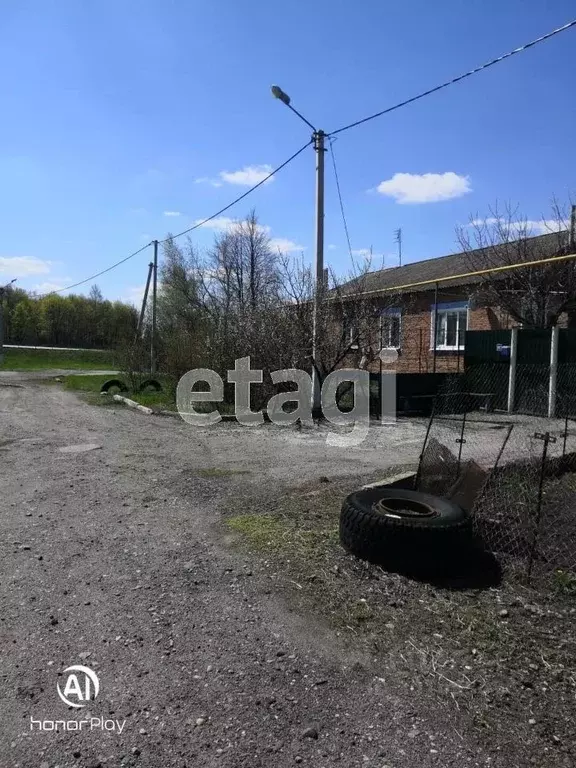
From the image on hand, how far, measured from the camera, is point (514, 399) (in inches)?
476

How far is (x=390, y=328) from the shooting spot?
13312mm

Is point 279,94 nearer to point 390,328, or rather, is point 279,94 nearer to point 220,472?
point 390,328

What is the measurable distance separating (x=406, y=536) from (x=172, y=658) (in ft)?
5.75

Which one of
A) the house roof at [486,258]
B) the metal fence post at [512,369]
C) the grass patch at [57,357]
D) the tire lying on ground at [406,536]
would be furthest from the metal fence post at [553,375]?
the grass patch at [57,357]

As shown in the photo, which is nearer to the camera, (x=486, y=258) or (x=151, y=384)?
(x=486, y=258)

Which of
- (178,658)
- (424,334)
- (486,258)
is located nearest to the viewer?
(178,658)

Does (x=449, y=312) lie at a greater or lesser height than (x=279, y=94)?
lesser

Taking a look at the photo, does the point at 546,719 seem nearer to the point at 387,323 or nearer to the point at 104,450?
the point at 104,450

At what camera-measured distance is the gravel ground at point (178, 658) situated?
2152mm

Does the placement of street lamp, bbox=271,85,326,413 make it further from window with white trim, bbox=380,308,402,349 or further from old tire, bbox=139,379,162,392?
old tire, bbox=139,379,162,392

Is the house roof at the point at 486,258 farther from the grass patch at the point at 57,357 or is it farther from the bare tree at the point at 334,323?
the grass patch at the point at 57,357

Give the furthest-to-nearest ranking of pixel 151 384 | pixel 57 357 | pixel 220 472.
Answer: pixel 57 357
pixel 151 384
pixel 220 472

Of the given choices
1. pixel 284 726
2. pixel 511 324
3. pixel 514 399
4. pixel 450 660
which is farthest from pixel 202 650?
pixel 511 324

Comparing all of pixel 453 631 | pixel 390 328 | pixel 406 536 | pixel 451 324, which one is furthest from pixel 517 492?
pixel 451 324
